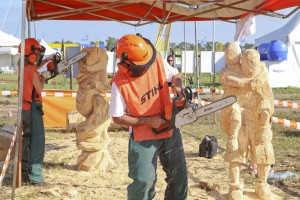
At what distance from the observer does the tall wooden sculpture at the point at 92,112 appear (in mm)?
6336

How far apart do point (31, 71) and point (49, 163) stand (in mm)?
1934

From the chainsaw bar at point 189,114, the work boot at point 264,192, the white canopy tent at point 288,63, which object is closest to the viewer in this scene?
the chainsaw bar at point 189,114

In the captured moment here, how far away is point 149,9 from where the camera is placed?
6.91 meters

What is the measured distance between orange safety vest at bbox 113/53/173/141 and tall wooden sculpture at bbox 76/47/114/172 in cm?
273

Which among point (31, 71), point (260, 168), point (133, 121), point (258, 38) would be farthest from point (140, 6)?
point (258, 38)

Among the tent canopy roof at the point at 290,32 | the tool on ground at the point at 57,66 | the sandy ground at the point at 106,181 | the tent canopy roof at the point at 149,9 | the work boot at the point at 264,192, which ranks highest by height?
the tent canopy roof at the point at 290,32

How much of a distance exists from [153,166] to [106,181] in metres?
2.38

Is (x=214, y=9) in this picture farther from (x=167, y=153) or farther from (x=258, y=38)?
(x=258, y=38)

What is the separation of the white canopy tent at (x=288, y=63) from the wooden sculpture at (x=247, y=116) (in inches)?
672

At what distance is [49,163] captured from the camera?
6832 mm

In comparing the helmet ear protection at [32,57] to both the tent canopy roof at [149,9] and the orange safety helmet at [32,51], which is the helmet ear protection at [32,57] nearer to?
the orange safety helmet at [32,51]

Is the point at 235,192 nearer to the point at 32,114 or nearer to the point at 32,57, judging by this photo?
the point at 32,114

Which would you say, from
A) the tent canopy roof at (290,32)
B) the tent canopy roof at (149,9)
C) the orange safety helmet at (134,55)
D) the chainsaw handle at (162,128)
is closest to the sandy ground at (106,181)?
the chainsaw handle at (162,128)

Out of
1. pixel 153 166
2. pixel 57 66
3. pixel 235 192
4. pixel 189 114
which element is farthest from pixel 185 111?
pixel 57 66
